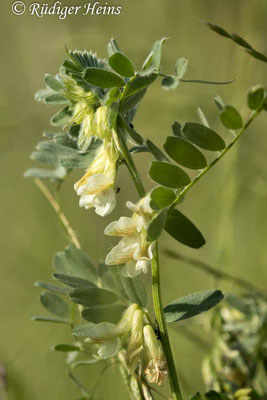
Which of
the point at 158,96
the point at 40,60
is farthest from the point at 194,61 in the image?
the point at 40,60

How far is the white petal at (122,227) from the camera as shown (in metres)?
0.51

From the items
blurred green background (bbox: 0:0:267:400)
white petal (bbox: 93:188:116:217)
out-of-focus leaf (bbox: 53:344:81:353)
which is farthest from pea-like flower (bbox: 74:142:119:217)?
blurred green background (bbox: 0:0:267:400)

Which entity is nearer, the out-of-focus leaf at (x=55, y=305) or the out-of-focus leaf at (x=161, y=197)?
the out-of-focus leaf at (x=161, y=197)

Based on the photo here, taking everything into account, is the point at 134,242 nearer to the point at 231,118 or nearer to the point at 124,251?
the point at 124,251

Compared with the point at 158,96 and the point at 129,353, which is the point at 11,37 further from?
the point at 129,353

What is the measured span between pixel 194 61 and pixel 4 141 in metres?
0.52

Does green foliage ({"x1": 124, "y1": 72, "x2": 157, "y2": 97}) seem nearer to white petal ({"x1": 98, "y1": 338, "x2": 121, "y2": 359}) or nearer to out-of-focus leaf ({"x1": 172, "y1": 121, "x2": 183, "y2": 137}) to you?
out-of-focus leaf ({"x1": 172, "y1": 121, "x2": 183, "y2": 137})

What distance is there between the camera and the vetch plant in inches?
20.5

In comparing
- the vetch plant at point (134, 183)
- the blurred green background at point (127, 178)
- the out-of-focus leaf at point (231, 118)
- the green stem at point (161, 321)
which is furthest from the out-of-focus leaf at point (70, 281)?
the blurred green background at point (127, 178)

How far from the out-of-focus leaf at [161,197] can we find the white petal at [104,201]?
0.04 meters

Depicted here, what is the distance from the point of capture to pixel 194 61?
1659 mm

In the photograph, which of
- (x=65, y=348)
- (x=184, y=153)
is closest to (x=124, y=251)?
(x=184, y=153)

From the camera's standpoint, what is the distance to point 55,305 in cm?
81

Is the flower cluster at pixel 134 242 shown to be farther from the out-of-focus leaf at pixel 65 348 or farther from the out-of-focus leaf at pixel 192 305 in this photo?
the out-of-focus leaf at pixel 65 348
